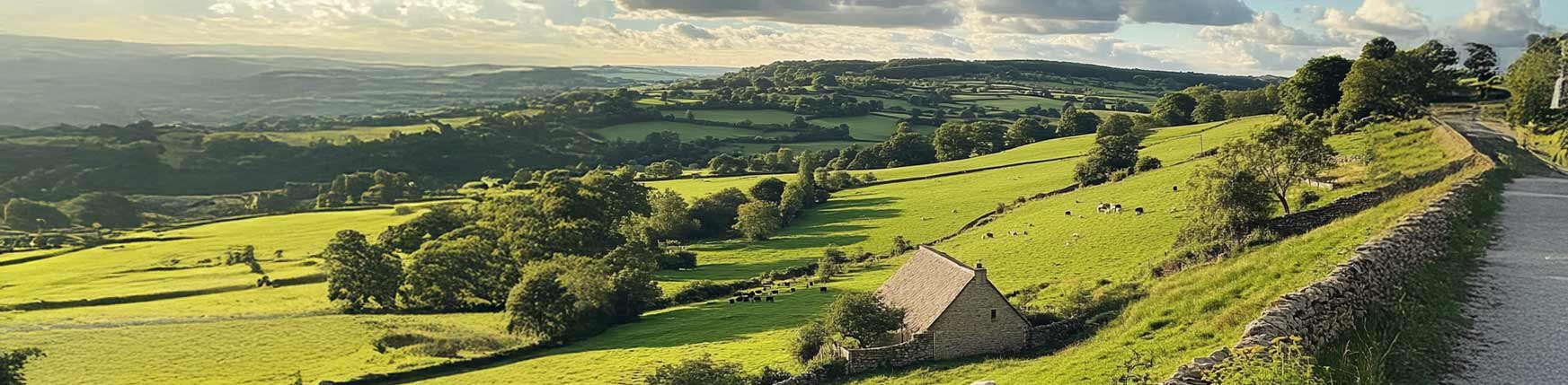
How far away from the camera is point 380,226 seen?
284 feet

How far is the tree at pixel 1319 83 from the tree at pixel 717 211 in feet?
143

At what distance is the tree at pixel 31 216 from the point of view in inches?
4028

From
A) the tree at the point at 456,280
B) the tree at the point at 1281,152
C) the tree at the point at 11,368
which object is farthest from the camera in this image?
the tree at the point at 456,280

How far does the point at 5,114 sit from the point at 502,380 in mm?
203136

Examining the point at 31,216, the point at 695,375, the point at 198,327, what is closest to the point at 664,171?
the point at 198,327

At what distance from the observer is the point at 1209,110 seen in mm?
104812

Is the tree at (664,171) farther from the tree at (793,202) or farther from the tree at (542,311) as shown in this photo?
the tree at (542,311)

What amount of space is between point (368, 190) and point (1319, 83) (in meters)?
111

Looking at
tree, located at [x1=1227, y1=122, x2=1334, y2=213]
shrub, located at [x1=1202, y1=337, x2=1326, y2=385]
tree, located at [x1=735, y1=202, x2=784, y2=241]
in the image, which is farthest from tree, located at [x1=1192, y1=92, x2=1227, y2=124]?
shrub, located at [x1=1202, y1=337, x2=1326, y2=385]

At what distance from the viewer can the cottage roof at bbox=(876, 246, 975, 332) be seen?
27.4 m

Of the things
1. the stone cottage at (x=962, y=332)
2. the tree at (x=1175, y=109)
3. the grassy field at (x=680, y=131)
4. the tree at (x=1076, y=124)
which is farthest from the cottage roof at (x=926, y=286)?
the grassy field at (x=680, y=131)

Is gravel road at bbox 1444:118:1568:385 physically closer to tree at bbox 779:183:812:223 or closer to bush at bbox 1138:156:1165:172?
bush at bbox 1138:156:1165:172

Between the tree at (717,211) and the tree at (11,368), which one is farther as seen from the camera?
the tree at (717,211)

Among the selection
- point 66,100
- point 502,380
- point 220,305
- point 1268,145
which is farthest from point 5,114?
point 1268,145
